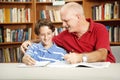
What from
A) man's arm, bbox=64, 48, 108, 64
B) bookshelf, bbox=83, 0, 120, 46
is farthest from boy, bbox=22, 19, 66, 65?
bookshelf, bbox=83, 0, 120, 46

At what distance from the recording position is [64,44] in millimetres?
2244

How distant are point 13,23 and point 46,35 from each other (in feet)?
6.76

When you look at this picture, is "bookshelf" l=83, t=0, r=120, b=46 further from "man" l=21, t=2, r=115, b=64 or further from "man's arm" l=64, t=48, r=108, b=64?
"man's arm" l=64, t=48, r=108, b=64

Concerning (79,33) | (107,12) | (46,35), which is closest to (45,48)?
(46,35)

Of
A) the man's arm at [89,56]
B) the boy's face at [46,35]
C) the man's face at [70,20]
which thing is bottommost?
the man's arm at [89,56]

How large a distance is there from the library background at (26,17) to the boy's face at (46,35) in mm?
1838

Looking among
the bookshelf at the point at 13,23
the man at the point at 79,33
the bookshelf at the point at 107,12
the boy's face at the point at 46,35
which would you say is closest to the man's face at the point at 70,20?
the man at the point at 79,33

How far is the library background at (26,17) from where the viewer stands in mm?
3912

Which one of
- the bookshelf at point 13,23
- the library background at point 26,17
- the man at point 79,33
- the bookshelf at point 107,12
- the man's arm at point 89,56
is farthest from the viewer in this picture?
the bookshelf at point 13,23

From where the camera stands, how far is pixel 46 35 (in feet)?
7.03

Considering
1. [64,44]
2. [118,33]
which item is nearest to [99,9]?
[118,33]

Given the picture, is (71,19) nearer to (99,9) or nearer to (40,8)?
(99,9)

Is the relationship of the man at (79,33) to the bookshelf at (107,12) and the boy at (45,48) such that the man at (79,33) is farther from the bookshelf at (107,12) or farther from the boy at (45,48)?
the bookshelf at (107,12)

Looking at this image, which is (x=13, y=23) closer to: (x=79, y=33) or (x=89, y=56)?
(x=79, y=33)
